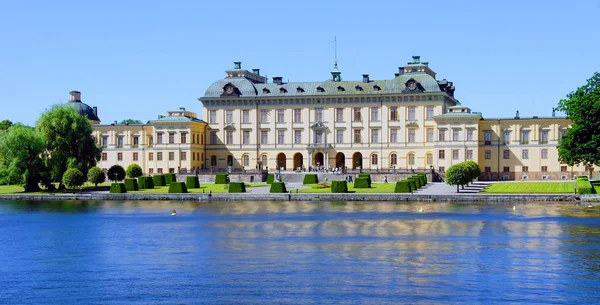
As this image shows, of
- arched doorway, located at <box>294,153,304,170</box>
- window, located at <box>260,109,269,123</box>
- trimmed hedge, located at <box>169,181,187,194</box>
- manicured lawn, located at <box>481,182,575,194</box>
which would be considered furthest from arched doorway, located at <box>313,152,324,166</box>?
manicured lawn, located at <box>481,182,575,194</box>

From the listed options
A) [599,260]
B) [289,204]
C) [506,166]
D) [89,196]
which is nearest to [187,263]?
[599,260]

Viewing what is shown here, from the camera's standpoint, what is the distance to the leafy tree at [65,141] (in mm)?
76812

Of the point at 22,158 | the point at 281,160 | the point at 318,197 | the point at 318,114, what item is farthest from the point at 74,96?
the point at 318,197

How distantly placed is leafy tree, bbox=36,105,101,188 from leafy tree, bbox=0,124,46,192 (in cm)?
113

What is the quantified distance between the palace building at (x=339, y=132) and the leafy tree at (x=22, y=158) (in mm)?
21370

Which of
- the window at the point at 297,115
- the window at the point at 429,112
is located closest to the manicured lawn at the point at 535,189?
the window at the point at 429,112

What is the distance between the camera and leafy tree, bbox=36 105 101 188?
252 feet

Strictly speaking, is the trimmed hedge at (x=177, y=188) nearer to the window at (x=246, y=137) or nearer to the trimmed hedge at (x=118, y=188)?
the trimmed hedge at (x=118, y=188)

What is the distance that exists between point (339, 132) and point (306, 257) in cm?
6445

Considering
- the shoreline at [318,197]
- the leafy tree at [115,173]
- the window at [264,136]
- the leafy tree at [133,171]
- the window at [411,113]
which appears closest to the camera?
the shoreline at [318,197]

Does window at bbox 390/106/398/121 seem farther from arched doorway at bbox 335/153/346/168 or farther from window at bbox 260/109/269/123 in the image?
window at bbox 260/109/269/123

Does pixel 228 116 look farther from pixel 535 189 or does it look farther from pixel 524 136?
pixel 535 189

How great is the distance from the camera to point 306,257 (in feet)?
112

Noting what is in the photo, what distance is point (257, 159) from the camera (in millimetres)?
100250
